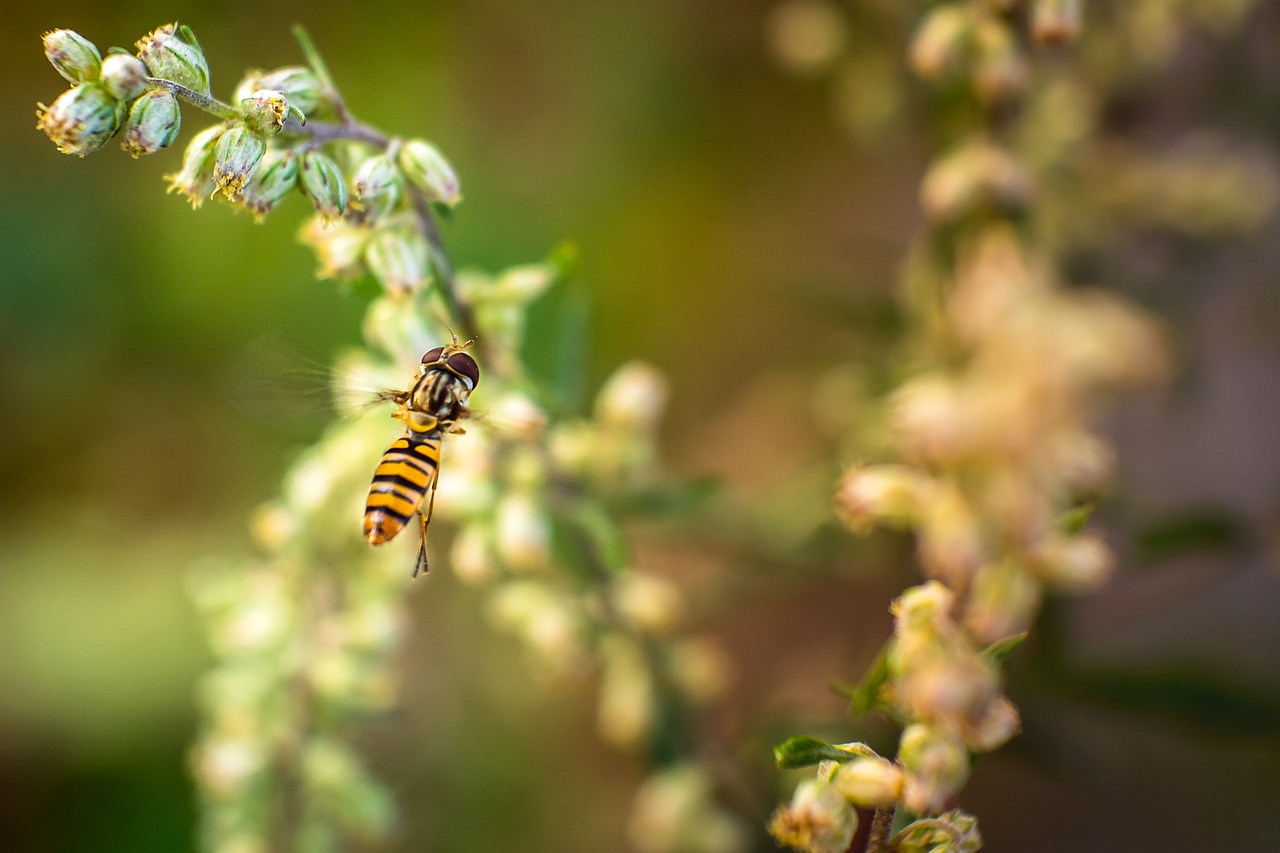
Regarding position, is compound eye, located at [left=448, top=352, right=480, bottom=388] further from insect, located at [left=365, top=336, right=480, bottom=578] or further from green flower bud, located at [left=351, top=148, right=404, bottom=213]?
green flower bud, located at [left=351, top=148, right=404, bottom=213]

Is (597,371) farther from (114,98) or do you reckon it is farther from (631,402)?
(114,98)

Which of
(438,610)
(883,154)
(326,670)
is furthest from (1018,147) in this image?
(438,610)

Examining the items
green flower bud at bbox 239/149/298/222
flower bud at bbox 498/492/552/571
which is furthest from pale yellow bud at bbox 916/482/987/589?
green flower bud at bbox 239/149/298/222

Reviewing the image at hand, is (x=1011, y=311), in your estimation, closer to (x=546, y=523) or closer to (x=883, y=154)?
(x=546, y=523)

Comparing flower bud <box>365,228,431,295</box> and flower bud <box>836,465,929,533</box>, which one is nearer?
flower bud <box>365,228,431,295</box>

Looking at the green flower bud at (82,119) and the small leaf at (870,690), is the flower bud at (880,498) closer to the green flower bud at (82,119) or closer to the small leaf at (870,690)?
the small leaf at (870,690)

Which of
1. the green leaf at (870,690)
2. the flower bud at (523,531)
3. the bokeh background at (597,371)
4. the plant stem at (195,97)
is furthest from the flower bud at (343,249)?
the bokeh background at (597,371)
